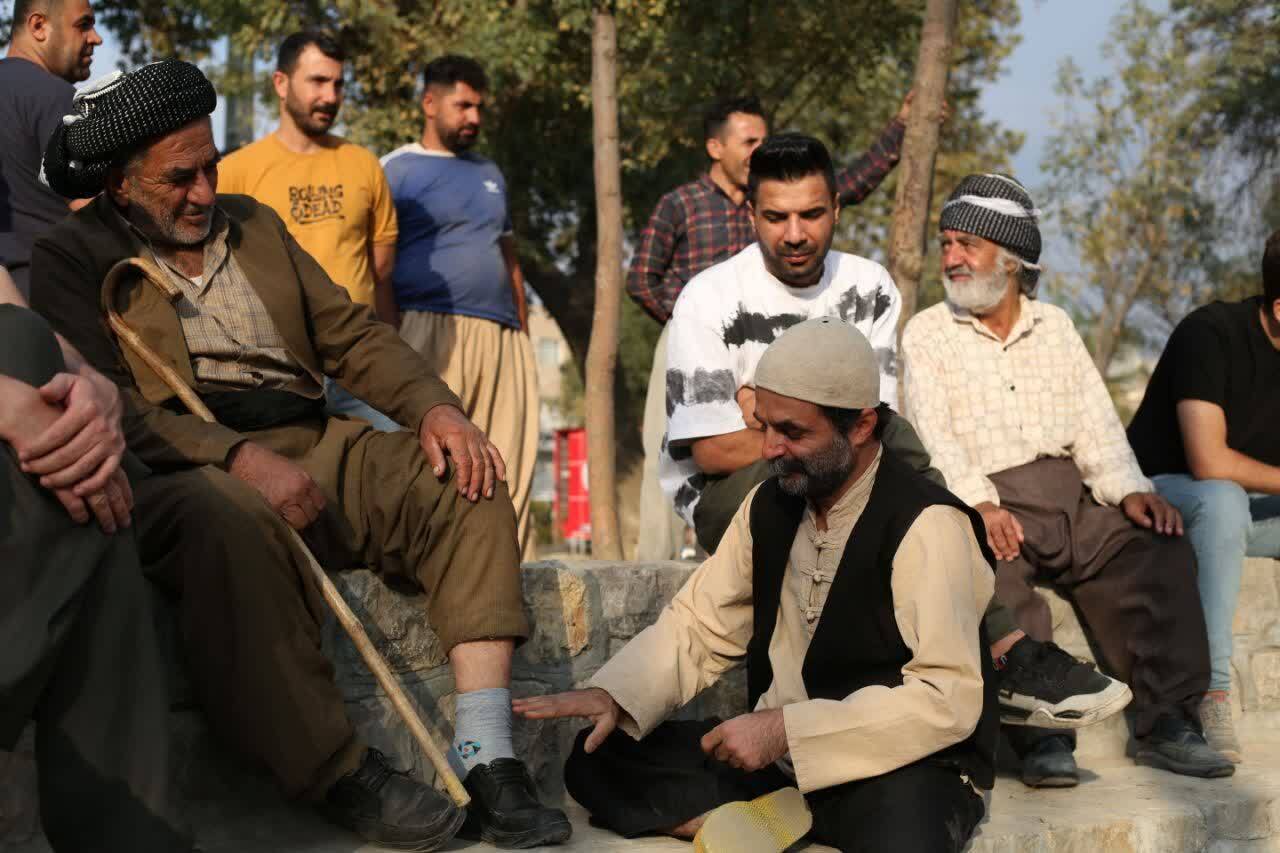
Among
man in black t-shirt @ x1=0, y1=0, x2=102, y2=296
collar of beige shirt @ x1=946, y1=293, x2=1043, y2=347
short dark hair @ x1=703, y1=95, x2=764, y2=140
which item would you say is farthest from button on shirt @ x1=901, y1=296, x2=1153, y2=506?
man in black t-shirt @ x1=0, y1=0, x2=102, y2=296

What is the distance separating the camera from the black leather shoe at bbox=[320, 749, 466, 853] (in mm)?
3402

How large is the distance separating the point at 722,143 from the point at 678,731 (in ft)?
10.8

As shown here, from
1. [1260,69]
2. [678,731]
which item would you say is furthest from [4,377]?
[1260,69]

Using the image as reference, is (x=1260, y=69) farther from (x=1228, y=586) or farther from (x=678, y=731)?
(x=678, y=731)

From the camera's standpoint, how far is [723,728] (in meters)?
3.49

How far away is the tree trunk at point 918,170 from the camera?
21.4 feet

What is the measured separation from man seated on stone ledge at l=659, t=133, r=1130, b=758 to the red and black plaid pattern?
1459mm

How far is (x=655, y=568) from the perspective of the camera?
4793 millimetres

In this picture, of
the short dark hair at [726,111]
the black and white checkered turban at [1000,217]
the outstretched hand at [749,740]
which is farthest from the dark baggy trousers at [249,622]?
the short dark hair at [726,111]

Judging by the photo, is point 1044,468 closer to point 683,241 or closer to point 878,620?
point 878,620

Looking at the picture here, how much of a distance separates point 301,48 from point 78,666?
3.82 metres

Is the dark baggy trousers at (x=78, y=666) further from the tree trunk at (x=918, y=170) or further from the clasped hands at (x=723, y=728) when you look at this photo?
the tree trunk at (x=918, y=170)

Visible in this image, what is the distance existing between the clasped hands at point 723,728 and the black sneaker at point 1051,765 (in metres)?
1.35

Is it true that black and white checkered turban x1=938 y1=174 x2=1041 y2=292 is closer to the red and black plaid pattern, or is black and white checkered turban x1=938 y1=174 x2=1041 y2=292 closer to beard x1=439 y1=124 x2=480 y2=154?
the red and black plaid pattern
